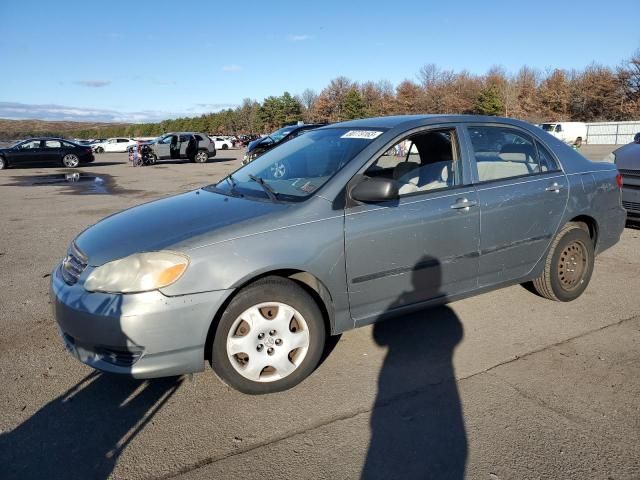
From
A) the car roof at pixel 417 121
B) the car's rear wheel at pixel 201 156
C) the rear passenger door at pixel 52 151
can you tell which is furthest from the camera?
the car's rear wheel at pixel 201 156

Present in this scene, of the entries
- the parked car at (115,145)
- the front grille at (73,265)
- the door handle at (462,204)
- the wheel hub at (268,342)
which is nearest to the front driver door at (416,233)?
the door handle at (462,204)

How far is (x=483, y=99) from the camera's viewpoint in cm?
6619

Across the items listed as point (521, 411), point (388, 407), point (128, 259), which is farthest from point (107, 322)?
point (521, 411)

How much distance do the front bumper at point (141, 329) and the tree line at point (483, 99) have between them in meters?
68.0

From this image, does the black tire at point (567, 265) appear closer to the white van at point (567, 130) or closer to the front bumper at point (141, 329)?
the front bumper at point (141, 329)

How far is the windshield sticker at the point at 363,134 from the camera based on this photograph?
3.57 meters

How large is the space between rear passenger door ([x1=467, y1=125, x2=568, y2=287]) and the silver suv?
24.5 metres

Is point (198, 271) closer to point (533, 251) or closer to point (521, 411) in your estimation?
point (521, 411)

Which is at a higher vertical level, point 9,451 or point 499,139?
point 499,139

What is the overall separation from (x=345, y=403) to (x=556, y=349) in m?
1.74

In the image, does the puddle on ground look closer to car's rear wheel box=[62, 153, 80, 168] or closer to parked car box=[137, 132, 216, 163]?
car's rear wheel box=[62, 153, 80, 168]

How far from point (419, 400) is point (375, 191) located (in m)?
1.31

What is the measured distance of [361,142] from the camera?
140 inches

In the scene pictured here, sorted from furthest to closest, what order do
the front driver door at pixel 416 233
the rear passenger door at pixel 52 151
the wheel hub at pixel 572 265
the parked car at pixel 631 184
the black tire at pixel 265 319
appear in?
the rear passenger door at pixel 52 151 < the parked car at pixel 631 184 < the wheel hub at pixel 572 265 < the front driver door at pixel 416 233 < the black tire at pixel 265 319
